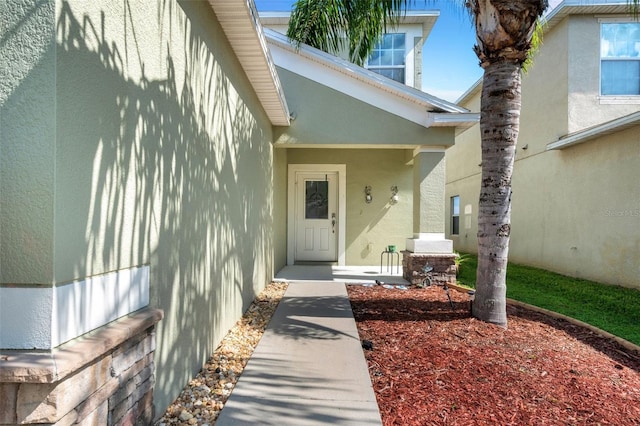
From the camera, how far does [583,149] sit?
9055mm

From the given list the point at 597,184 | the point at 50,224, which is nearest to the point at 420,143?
the point at 597,184

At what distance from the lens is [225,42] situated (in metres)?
4.40

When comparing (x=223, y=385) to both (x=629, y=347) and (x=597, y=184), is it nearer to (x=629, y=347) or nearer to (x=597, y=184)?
(x=629, y=347)

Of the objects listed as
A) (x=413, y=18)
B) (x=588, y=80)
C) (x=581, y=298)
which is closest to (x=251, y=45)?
(x=581, y=298)

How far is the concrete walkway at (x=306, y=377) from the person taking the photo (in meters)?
2.75

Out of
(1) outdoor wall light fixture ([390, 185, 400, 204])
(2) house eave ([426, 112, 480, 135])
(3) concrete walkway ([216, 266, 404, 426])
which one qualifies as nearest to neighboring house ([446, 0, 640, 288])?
(2) house eave ([426, 112, 480, 135])

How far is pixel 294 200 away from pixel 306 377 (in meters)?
6.76

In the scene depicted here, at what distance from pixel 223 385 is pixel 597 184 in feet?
30.2

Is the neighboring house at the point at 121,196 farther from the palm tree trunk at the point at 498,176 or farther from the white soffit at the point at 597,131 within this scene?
the white soffit at the point at 597,131

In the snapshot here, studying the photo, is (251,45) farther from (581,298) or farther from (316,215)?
(581,298)

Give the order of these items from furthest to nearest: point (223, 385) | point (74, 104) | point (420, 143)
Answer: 1. point (420, 143)
2. point (223, 385)
3. point (74, 104)

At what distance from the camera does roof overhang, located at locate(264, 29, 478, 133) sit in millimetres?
7398

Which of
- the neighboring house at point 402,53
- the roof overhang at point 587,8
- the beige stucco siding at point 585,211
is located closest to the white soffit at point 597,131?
the beige stucco siding at point 585,211

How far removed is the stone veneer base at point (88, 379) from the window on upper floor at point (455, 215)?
50.6ft
